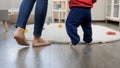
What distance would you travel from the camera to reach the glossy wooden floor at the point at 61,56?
1104 mm

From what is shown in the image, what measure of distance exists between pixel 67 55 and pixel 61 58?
9 cm

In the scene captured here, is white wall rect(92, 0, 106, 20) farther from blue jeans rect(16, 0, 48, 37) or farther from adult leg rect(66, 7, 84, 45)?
blue jeans rect(16, 0, 48, 37)

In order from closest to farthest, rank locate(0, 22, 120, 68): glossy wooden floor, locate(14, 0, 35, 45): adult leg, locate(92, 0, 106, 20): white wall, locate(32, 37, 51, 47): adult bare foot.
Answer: locate(0, 22, 120, 68): glossy wooden floor
locate(14, 0, 35, 45): adult leg
locate(32, 37, 51, 47): adult bare foot
locate(92, 0, 106, 20): white wall

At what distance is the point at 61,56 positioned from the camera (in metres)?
1.30

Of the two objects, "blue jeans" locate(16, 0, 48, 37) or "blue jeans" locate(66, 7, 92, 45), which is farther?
"blue jeans" locate(66, 7, 92, 45)

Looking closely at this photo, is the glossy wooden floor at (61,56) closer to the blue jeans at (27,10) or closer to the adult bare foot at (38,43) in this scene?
the adult bare foot at (38,43)

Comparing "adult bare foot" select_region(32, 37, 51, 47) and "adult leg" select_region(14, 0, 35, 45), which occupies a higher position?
"adult leg" select_region(14, 0, 35, 45)

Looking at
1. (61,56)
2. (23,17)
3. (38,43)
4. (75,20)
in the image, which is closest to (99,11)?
(75,20)

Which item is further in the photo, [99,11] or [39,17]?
[99,11]

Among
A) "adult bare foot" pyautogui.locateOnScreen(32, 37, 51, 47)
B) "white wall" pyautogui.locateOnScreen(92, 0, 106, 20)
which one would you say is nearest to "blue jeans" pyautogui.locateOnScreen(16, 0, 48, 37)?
"adult bare foot" pyautogui.locateOnScreen(32, 37, 51, 47)

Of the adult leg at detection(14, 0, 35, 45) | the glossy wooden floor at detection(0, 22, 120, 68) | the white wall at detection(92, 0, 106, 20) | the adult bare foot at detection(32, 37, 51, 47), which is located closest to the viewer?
the glossy wooden floor at detection(0, 22, 120, 68)

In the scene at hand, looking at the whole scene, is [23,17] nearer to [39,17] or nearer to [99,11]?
[39,17]

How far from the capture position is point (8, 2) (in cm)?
438

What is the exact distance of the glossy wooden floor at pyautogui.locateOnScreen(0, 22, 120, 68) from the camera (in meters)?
1.10
